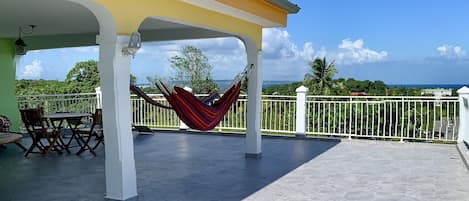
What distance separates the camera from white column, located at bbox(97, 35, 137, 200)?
4039 millimetres

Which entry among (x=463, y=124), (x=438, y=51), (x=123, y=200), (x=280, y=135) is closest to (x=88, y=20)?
(x=123, y=200)

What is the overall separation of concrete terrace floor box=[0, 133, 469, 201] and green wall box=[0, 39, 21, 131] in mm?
1869

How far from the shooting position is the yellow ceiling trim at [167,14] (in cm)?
399

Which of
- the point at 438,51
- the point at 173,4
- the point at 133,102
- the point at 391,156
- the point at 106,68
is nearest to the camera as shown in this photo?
the point at 106,68

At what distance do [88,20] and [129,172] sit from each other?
3285 millimetres

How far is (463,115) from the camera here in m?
7.57

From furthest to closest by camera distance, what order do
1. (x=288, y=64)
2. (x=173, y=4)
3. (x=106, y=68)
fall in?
1. (x=288, y=64)
2. (x=173, y=4)
3. (x=106, y=68)

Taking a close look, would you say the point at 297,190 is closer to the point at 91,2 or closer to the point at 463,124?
the point at 91,2

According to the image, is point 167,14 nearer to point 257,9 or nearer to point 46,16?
point 257,9

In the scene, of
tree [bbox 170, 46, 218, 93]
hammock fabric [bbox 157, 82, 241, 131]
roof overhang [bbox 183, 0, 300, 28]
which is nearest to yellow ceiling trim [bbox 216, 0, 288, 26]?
roof overhang [bbox 183, 0, 300, 28]

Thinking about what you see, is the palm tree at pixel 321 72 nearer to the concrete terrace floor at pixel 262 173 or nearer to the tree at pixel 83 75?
the tree at pixel 83 75

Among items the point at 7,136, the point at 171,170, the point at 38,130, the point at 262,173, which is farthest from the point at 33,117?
the point at 262,173

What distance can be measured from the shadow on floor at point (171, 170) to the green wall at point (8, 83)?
1753 mm

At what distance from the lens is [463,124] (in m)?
7.64
